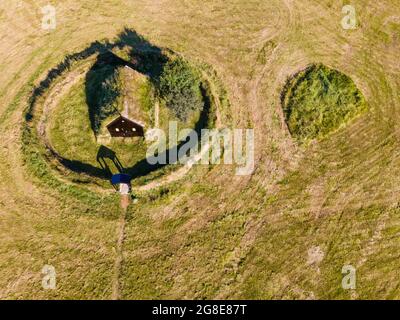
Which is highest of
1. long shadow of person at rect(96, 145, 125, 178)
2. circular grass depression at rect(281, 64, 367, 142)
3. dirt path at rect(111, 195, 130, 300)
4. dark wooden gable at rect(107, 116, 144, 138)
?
circular grass depression at rect(281, 64, 367, 142)

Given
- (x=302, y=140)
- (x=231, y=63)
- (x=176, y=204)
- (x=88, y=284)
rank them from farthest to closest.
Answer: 1. (x=231, y=63)
2. (x=302, y=140)
3. (x=176, y=204)
4. (x=88, y=284)

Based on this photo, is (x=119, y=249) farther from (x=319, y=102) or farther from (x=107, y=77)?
(x=319, y=102)

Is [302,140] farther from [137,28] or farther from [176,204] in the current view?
[137,28]

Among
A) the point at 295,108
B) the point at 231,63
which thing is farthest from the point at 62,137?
the point at 295,108

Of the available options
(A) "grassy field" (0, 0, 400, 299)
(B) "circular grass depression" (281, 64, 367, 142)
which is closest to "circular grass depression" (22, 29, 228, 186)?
(A) "grassy field" (0, 0, 400, 299)

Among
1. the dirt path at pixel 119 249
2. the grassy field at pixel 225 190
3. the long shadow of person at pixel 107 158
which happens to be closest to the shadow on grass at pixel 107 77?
the long shadow of person at pixel 107 158

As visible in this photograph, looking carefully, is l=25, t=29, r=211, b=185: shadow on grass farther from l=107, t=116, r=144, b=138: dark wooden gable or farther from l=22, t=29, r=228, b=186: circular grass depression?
l=107, t=116, r=144, b=138: dark wooden gable
